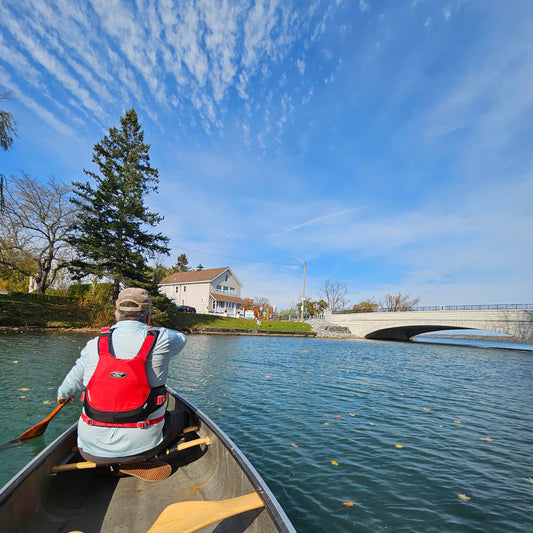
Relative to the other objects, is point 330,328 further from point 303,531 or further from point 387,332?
point 303,531

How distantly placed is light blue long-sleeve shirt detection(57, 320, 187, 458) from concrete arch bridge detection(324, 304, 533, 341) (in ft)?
133

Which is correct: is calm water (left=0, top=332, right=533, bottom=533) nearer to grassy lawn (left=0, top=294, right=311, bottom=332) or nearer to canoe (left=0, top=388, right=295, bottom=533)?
canoe (left=0, top=388, right=295, bottom=533)

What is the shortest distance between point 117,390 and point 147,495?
1358 mm

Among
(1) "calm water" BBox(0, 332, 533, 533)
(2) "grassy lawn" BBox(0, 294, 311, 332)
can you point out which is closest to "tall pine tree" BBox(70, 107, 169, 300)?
(2) "grassy lawn" BBox(0, 294, 311, 332)

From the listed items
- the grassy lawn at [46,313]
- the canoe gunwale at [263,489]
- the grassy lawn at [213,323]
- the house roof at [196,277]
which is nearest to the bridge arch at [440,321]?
the grassy lawn at [213,323]

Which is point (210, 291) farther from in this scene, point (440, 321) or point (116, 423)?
point (116, 423)

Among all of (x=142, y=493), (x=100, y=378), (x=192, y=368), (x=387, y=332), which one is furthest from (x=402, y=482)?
(x=387, y=332)

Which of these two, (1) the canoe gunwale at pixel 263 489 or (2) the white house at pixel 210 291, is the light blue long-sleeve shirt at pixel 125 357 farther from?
(2) the white house at pixel 210 291

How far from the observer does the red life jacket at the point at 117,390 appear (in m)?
2.69

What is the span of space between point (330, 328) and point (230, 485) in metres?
44.1

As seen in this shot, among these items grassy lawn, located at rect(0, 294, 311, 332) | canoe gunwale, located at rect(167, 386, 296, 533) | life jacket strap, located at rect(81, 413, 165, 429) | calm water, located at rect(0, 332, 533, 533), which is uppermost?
grassy lawn, located at rect(0, 294, 311, 332)

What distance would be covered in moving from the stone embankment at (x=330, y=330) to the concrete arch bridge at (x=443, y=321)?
58.8 inches

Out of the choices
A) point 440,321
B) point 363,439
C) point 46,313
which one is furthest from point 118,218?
point 440,321

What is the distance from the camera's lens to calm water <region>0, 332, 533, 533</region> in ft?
12.2
